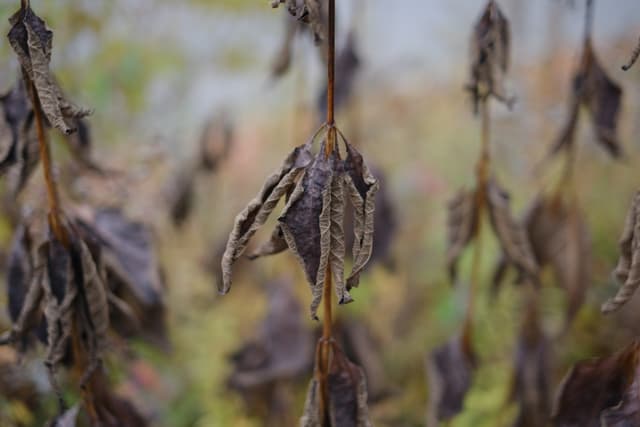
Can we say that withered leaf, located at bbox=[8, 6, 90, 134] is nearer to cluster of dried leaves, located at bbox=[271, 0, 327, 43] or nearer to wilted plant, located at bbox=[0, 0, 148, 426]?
wilted plant, located at bbox=[0, 0, 148, 426]

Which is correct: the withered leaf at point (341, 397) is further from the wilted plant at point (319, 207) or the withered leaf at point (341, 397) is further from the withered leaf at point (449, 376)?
the withered leaf at point (449, 376)

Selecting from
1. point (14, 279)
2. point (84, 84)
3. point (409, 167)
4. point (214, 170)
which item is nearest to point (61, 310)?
point (14, 279)

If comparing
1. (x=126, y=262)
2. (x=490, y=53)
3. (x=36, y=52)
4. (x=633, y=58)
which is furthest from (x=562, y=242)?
(x=36, y=52)

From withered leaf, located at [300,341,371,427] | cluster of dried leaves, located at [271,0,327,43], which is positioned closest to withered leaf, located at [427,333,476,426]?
withered leaf, located at [300,341,371,427]

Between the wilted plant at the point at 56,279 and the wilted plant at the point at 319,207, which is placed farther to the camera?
the wilted plant at the point at 56,279

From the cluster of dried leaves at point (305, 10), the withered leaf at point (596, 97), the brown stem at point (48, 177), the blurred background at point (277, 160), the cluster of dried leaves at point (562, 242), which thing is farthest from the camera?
the blurred background at point (277, 160)

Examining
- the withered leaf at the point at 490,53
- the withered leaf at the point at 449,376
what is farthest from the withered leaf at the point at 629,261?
the withered leaf at the point at 449,376
